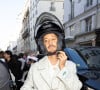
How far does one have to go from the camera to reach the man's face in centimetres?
291

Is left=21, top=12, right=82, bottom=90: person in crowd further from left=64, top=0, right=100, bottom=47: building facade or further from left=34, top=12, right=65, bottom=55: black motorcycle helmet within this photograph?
left=64, top=0, right=100, bottom=47: building facade

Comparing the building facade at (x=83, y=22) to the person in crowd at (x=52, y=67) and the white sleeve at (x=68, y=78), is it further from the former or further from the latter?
the white sleeve at (x=68, y=78)

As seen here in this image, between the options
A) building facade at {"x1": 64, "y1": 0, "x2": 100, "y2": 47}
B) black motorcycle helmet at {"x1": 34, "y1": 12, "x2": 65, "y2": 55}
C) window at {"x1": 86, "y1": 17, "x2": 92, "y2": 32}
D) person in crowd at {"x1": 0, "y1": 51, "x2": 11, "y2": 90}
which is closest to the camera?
black motorcycle helmet at {"x1": 34, "y1": 12, "x2": 65, "y2": 55}

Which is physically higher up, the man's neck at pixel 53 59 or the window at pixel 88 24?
the window at pixel 88 24

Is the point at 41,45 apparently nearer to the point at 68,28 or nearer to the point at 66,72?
the point at 66,72

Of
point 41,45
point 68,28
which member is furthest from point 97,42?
point 41,45

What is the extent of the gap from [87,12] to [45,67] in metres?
26.5

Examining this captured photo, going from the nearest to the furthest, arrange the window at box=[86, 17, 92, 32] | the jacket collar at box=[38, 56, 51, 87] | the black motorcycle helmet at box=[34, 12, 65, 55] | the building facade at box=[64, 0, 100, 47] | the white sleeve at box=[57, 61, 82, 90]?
the white sleeve at box=[57, 61, 82, 90] < the jacket collar at box=[38, 56, 51, 87] < the black motorcycle helmet at box=[34, 12, 65, 55] < the building facade at box=[64, 0, 100, 47] < the window at box=[86, 17, 92, 32]

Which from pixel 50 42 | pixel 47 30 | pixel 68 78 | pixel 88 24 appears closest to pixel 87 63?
pixel 47 30

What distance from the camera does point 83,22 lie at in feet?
100

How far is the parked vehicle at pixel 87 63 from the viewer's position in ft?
13.7

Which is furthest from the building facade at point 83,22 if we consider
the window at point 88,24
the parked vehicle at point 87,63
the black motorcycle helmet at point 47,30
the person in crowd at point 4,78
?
the black motorcycle helmet at point 47,30

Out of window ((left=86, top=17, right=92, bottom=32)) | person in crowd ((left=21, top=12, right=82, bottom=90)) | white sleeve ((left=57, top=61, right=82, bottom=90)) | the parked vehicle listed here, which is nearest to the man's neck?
person in crowd ((left=21, top=12, right=82, bottom=90))

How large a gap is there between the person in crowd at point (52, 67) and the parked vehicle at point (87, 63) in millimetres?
1133
